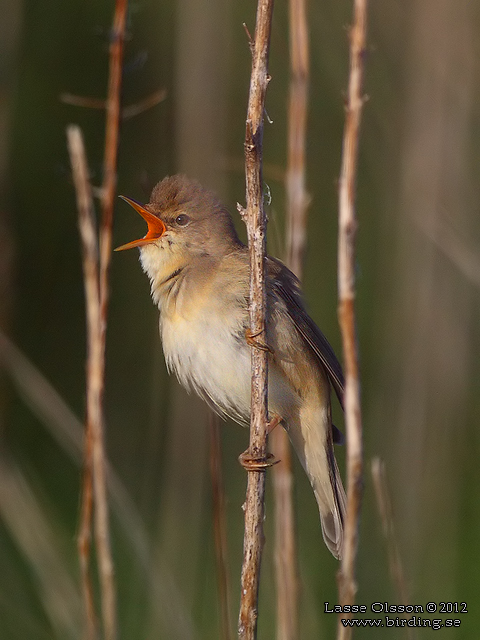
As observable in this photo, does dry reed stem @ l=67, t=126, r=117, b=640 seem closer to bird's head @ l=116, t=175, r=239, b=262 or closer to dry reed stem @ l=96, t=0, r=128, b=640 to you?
dry reed stem @ l=96, t=0, r=128, b=640

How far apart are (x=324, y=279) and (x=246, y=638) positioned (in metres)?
2.90

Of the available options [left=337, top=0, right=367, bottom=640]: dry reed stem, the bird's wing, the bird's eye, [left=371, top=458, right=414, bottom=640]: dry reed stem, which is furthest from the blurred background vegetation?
[left=337, top=0, right=367, bottom=640]: dry reed stem

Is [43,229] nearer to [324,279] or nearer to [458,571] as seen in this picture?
[324,279]

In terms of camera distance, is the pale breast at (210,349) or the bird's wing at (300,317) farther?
the bird's wing at (300,317)

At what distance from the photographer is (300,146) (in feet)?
8.13

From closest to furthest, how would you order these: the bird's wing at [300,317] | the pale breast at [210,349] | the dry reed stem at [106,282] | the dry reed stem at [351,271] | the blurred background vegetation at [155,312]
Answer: the dry reed stem at [351,271], the dry reed stem at [106,282], the pale breast at [210,349], the bird's wing at [300,317], the blurred background vegetation at [155,312]

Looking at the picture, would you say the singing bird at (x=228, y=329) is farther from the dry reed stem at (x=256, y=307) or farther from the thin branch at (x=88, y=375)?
the dry reed stem at (x=256, y=307)

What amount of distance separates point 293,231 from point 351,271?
0.81 m

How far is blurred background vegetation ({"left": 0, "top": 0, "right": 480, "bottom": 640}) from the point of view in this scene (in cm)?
305

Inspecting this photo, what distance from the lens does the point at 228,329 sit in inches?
103

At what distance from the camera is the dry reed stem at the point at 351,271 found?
1.76 m

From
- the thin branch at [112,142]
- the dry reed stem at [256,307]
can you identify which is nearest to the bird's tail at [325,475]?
the dry reed stem at [256,307]

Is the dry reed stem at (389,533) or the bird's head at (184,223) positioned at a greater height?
the bird's head at (184,223)

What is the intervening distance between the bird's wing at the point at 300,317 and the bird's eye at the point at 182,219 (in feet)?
1.08
